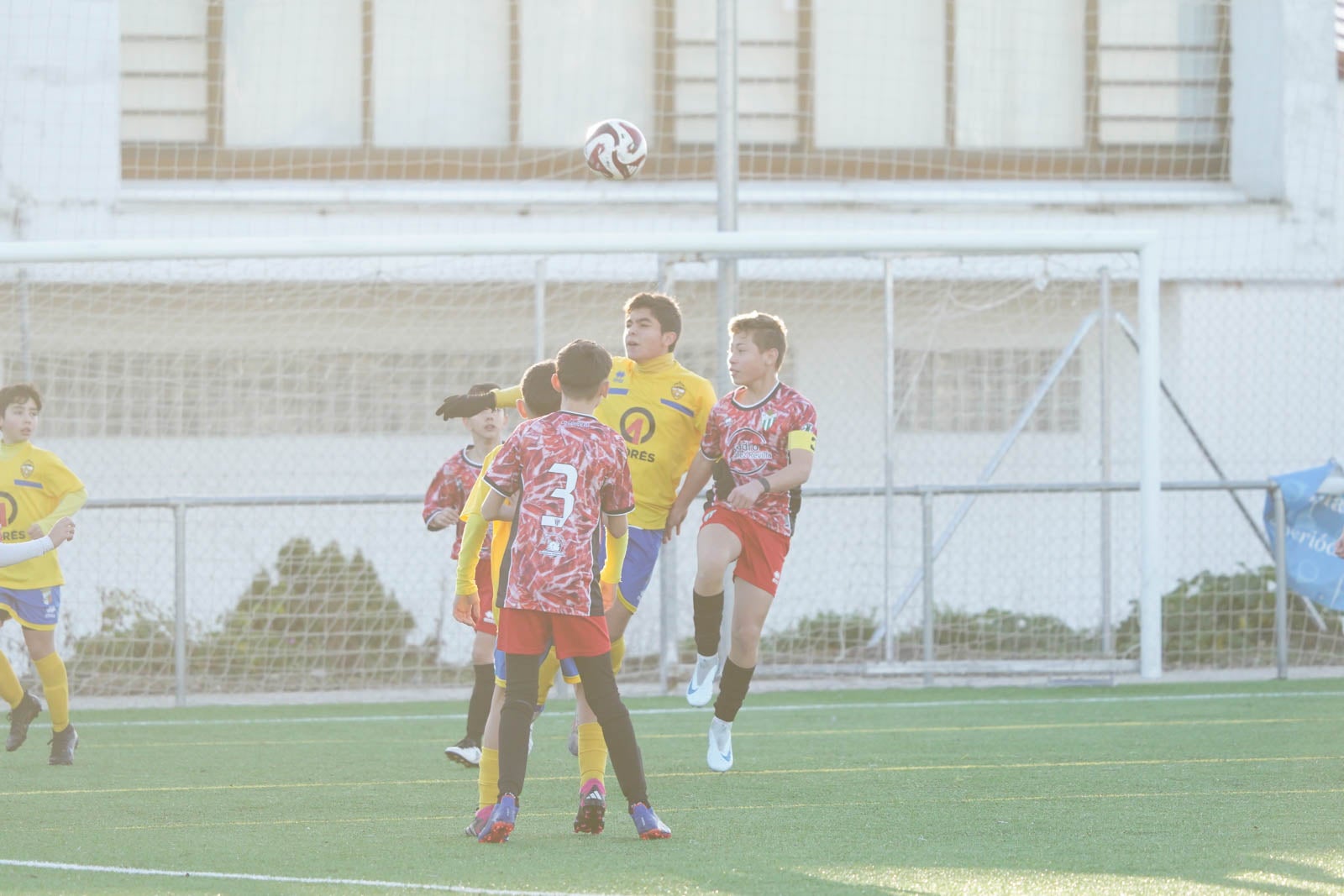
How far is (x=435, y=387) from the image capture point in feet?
44.1

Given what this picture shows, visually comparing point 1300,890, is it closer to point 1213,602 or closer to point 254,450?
point 1213,602

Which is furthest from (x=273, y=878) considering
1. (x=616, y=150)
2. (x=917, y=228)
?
(x=917, y=228)

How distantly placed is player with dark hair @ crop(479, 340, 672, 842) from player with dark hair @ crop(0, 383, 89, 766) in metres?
3.16

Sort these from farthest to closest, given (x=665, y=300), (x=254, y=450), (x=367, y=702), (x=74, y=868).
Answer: (x=254, y=450) → (x=367, y=702) → (x=665, y=300) → (x=74, y=868)

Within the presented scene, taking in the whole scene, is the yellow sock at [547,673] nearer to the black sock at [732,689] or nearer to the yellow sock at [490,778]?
the yellow sock at [490,778]

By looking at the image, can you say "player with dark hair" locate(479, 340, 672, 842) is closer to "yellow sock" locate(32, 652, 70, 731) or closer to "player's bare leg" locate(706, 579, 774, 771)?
"player's bare leg" locate(706, 579, 774, 771)

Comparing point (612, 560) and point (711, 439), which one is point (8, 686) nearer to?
point (711, 439)

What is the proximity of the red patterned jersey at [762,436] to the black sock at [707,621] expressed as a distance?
0.43 m

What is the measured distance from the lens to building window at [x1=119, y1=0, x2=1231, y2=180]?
44.2 ft

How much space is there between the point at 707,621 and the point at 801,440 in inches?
37.2

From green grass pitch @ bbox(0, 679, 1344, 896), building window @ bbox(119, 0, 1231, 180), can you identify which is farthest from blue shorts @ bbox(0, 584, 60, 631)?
building window @ bbox(119, 0, 1231, 180)

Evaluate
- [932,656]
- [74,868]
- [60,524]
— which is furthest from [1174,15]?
[74,868]

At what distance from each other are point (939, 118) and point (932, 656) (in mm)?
5508

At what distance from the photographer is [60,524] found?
662 centimetres
